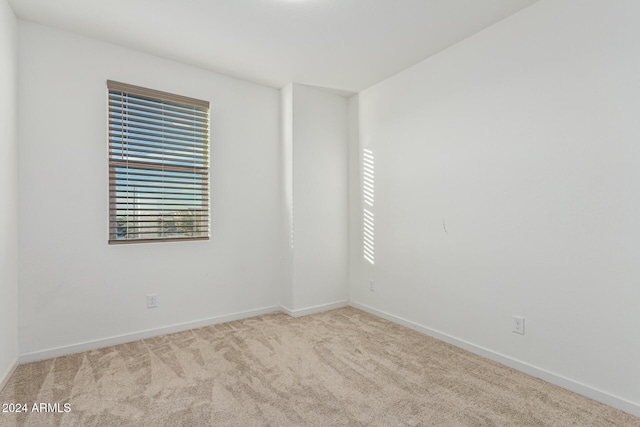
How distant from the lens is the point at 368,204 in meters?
3.71

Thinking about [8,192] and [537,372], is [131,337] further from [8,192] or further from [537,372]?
[537,372]

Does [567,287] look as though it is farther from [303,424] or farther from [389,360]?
[303,424]

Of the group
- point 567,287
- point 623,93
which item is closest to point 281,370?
point 567,287

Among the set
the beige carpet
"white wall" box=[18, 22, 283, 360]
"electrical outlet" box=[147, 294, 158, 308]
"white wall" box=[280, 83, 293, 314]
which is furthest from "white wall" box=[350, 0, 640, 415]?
"electrical outlet" box=[147, 294, 158, 308]

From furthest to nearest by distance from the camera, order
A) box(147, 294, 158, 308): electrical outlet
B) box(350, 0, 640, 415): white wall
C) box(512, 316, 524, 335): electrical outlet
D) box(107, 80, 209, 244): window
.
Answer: box(147, 294, 158, 308): electrical outlet, box(107, 80, 209, 244): window, box(512, 316, 524, 335): electrical outlet, box(350, 0, 640, 415): white wall

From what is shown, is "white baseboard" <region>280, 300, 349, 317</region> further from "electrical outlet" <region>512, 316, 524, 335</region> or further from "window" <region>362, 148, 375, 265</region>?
"electrical outlet" <region>512, 316, 524, 335</region>

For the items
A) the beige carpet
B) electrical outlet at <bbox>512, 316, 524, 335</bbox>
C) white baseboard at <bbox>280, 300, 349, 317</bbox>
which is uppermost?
electrical outlet at <bbox>512, 316, 524, 335</bbox>

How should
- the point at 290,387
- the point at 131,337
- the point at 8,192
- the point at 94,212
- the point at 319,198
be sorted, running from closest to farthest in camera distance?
1. the point at 290,387
2. the point at 8,192
3. the point at 94,212
4. the point at 131,337
5. the point at 319,198

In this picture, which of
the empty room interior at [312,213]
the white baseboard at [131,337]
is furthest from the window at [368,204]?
the white baseboard at [131,337]

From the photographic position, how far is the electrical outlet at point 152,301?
9.71 ft

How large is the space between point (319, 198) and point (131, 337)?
2192 millimetres

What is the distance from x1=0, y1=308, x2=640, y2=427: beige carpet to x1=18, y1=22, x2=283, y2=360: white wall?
1.05 ft

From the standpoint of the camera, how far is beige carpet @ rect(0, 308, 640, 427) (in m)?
1.81

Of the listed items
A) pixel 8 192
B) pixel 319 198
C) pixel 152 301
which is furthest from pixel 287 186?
pixel 8 192
